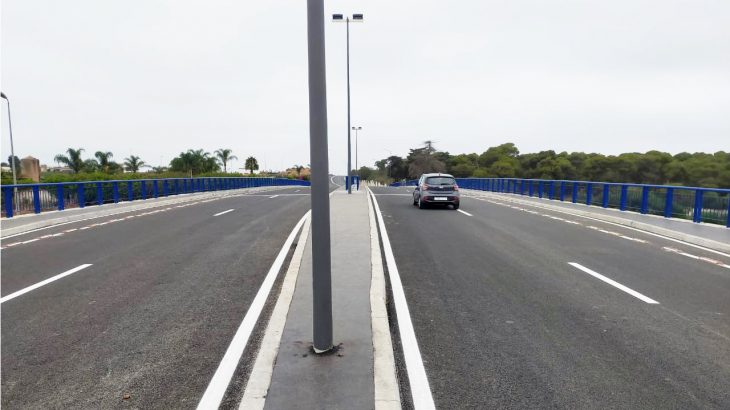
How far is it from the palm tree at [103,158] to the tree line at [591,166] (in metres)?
72.2

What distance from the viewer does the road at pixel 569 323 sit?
11.5ft

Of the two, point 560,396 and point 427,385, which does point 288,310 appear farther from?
point 560,396

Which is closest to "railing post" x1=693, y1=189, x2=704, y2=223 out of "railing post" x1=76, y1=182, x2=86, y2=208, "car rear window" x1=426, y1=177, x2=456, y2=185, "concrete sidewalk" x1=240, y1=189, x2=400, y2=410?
"car rear window" x1=426, y1=177, x2=456, y2=185

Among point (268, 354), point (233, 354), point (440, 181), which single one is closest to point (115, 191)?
point (440, 181)

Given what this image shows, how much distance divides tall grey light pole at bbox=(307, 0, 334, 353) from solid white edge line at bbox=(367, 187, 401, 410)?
1.74 ft

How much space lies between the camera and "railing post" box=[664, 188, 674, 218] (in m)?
14.7

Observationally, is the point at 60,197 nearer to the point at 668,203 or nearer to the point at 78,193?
the point at 78,193

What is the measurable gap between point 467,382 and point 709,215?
44.5 feet

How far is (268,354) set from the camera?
3.96 m

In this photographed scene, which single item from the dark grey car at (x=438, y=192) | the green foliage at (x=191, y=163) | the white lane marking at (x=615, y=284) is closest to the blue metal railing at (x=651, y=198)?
the dark grey car at (x=438, y=192)

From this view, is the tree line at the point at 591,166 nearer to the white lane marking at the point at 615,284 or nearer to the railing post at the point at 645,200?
the railing post at the point at 645,200

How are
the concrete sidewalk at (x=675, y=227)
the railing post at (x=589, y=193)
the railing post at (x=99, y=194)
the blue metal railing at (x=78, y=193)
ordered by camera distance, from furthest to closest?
the railing post at (x=589, y=193) → the railing post at (x=99, y=194) → the blue metal railing at (x=78, y=193) → the concrete sidewalk at (x=675, y=227)

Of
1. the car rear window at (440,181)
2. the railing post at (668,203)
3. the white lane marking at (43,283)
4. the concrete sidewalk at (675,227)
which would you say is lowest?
the white lane marking at (43,283)

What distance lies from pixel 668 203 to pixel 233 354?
15.9m
